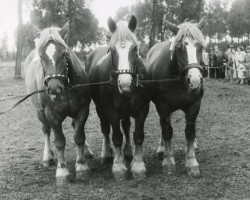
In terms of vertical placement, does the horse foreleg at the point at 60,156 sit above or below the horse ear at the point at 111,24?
below

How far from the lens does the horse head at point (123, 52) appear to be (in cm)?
532

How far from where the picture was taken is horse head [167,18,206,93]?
5495 millimetres

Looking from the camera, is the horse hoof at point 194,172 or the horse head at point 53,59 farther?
the horse hoof at point 194,172

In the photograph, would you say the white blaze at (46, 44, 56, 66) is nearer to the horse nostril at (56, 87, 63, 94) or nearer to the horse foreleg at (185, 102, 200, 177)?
the horse nostril at (56, 87, 63, 94)

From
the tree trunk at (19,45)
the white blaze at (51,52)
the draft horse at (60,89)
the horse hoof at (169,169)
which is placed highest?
the tree trunk at (19,45)

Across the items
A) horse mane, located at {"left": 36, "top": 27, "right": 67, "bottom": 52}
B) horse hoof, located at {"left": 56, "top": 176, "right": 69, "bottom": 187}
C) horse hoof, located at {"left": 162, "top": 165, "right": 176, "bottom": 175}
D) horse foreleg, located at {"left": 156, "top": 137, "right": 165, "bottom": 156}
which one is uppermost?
horse mane, located at {"left": 36, "top": 27, "right": 67, "bottom": 52}

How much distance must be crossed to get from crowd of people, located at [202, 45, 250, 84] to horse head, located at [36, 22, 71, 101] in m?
16.3

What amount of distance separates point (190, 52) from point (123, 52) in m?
0.99

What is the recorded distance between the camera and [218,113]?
471 inches

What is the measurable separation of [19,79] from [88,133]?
19271 millimetres

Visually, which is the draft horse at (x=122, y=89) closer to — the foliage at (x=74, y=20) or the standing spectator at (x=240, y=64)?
the standing spectator at (x=240, y=64)

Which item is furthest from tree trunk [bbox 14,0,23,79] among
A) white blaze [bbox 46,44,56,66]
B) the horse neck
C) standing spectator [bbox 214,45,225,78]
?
white blaze [bbox 46,44,56,66]

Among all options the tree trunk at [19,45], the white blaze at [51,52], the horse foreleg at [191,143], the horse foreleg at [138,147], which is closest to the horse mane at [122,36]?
the white blaze at [51,52]

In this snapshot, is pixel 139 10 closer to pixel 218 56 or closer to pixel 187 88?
pixel 218 56
